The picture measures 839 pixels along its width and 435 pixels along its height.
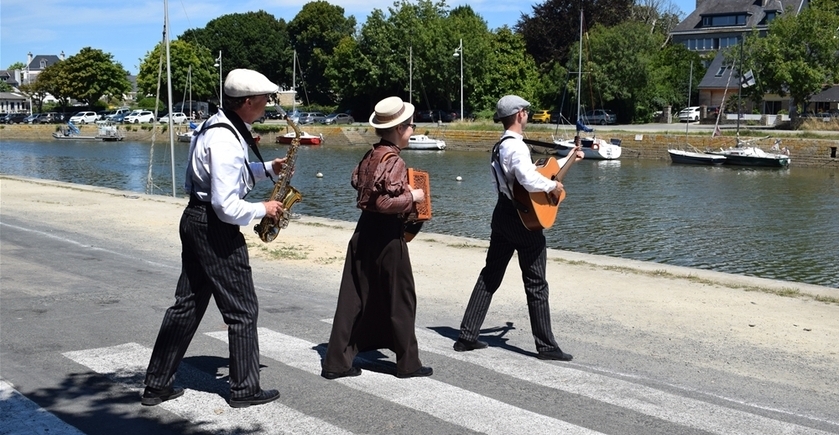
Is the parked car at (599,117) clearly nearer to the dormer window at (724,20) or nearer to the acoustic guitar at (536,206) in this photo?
the dormer window at (724,20)

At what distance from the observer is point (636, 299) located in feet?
33.3

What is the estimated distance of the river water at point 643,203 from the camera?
852 inches

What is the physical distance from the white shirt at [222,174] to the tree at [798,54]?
196 ft

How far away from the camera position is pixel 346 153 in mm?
65562

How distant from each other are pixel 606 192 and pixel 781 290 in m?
27.5

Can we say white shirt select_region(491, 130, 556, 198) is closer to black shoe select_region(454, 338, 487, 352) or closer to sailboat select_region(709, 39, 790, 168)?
black shoe select_region(454, 338, 487, 352)

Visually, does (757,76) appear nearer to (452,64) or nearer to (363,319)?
(452,64)

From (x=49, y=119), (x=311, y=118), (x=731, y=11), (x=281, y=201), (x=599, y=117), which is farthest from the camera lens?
(x=731, y=11)

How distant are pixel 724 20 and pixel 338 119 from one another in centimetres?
4609

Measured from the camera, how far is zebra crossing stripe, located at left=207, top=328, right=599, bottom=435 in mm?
5559

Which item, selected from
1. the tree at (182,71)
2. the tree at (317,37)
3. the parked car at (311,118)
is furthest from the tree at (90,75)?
the parked car at (311,118)

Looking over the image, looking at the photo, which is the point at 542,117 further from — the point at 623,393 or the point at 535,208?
the point at 623,393

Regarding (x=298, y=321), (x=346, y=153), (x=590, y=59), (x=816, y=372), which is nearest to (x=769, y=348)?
(x=816, y=372)

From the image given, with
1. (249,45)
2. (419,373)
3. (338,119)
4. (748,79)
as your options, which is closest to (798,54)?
(748,79)
